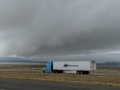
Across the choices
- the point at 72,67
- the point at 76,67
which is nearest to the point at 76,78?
the point at 76,67

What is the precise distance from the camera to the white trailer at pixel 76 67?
63.1 m

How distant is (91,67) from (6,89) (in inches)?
1721

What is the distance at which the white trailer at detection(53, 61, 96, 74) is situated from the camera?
6307 centimetres

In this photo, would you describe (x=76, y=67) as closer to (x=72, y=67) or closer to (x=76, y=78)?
(x=72, y=67)

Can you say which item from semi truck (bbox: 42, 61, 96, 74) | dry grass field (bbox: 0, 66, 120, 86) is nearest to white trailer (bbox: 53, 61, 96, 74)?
semi truck (bbox: 42, 61, 96, 74)

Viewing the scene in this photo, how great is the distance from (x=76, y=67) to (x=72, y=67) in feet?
5.48

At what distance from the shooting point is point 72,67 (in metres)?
65.9

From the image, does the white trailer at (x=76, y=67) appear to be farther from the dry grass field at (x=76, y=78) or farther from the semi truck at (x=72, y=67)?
the dry grass field at (x=76, y=78)

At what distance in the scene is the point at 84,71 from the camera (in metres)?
64.0

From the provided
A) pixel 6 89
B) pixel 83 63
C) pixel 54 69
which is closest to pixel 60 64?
pixel 54 69

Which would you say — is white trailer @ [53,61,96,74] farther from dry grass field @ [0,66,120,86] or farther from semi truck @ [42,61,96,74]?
dry grass field @ [0,66,120,86]

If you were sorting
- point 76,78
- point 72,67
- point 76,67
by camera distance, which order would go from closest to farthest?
point 76,78 → point 76,67 → point 72,67

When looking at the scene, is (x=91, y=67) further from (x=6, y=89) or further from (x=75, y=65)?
(x=6, y=89)

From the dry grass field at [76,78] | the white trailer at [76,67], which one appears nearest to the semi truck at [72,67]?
the white trailer at [76,67]
